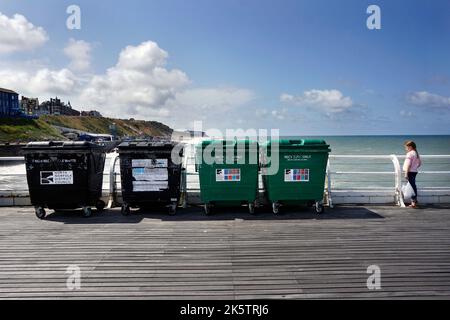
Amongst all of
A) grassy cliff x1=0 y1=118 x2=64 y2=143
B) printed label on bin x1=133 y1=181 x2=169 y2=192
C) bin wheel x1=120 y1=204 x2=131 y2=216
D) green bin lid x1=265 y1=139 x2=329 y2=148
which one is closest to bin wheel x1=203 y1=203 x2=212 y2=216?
printed label on bin x1=133 y1=181 x2=169 y2=192

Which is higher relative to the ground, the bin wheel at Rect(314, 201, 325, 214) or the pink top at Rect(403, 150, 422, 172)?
the pink top at Rect(403, 150, 422, 172)

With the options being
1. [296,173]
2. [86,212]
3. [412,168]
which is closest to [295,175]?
[296,173]

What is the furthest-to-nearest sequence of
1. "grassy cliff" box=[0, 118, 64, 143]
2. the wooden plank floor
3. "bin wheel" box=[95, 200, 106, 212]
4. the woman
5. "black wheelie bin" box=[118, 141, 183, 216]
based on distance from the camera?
1. "grassy cliff" box=[0, 118, 64, 143]
2. the woman
3. "bin wheel" box=[95, 200, 106, 212]
4. "black wheelie bin" box=[118, 141, 183, 216]
5. the wooden plank floor

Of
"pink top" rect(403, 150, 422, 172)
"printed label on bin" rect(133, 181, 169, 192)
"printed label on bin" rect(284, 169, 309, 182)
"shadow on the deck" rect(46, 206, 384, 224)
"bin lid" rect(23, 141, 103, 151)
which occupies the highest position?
"bin lid" rect(23, 141, 103, 151)

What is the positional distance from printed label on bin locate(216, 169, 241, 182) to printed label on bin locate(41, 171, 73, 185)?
2803 millimetres

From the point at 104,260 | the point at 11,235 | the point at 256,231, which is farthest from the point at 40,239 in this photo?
the point at 256,231

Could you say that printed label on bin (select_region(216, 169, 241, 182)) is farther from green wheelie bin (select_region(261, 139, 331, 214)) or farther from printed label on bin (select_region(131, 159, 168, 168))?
printed label on bin (select_region(131, 159, 168, 168))

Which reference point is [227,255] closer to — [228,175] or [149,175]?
→ [228,175]

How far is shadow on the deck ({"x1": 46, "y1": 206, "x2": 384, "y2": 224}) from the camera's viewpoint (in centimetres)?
664

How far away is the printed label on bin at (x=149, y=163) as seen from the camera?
710cm

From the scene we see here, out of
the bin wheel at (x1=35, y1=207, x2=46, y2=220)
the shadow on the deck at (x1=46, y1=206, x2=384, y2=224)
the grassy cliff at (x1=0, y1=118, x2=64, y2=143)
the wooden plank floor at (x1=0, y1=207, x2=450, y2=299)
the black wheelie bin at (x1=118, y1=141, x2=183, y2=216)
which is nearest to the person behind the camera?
the wooden plank floor at (x1=0, y1=207, x2=450, y2=299)

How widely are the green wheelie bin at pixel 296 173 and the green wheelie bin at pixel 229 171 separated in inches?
12.6

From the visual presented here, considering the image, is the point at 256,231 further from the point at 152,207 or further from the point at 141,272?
the point at 152,207

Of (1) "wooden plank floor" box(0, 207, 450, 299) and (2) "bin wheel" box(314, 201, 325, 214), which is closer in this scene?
(1) "wooden plank floor" box(0, 207, 450, 299)
